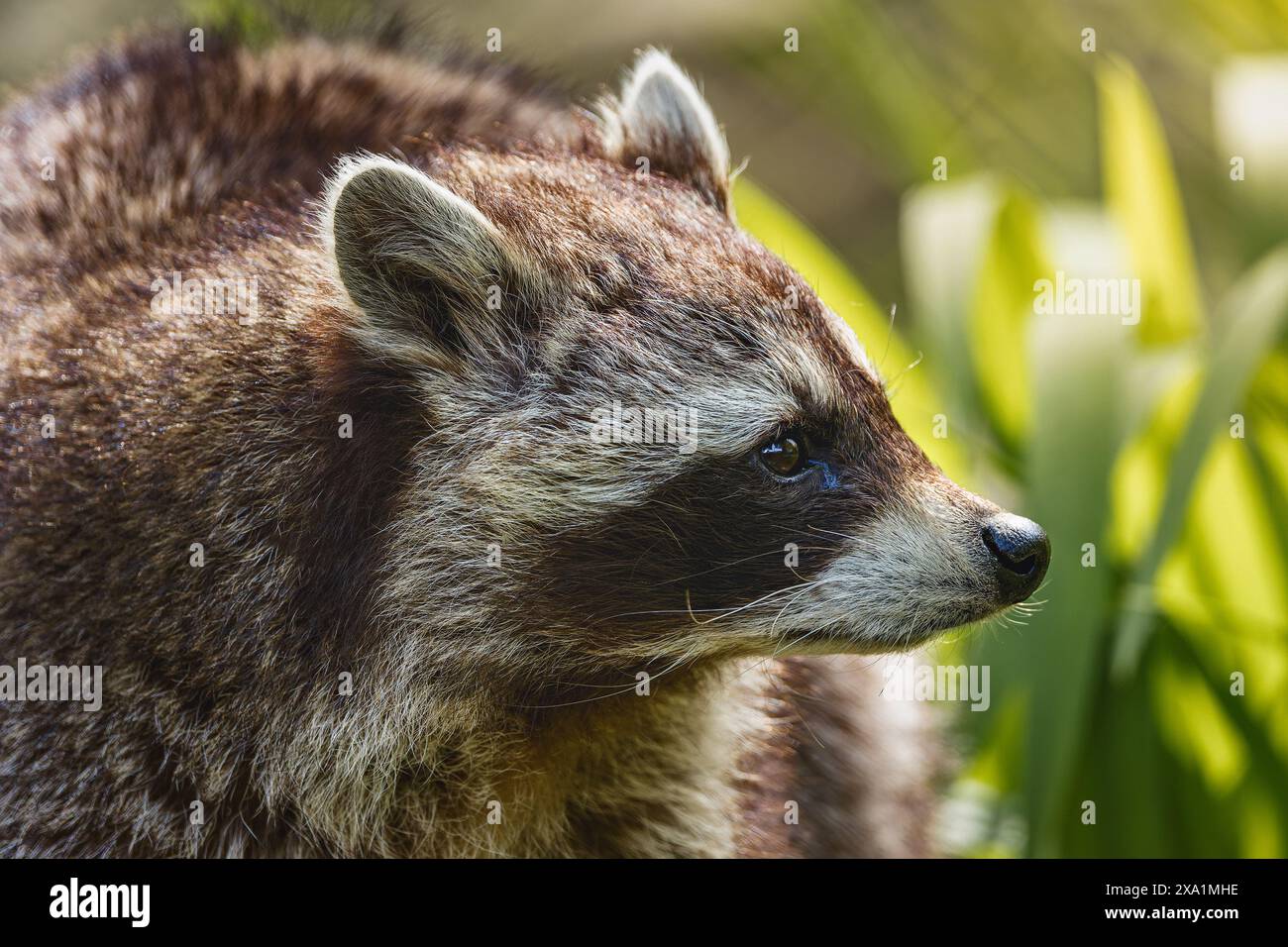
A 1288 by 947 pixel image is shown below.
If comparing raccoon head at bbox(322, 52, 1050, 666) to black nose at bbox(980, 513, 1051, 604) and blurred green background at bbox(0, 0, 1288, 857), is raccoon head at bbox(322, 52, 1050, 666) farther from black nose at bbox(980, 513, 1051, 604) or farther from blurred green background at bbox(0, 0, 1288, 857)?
blurred green background at bbox(0, 0, 1288, 857)

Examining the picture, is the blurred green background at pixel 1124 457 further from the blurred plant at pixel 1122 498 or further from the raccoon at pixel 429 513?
the raccoon at pixel 429 513

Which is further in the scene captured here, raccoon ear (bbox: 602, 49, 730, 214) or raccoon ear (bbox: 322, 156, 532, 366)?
raccoon ear (bbox: 602, 49, 730, 214)

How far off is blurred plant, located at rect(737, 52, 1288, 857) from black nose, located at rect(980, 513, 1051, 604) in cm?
111

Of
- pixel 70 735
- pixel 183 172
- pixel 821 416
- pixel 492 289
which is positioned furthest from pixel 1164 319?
pixel 70 735

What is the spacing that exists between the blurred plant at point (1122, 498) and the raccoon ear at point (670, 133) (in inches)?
49.6

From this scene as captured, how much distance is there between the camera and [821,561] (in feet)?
8.52

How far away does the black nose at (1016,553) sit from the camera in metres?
2.52

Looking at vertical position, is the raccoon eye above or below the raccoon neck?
above

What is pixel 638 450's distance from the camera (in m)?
2.60

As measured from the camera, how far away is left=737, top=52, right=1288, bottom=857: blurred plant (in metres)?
3.69

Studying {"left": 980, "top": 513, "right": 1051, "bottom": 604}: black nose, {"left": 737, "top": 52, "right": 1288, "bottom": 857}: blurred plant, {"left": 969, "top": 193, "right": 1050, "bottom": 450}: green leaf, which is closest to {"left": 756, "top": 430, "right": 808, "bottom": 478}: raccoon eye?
{"left": 980, "top": 513, "right": 1051, "bottom": 604}: black nose

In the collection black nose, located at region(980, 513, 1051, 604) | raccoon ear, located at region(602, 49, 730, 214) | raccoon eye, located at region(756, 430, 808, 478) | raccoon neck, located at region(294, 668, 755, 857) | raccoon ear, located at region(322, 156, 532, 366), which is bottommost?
raccoon neck, located at region(294, 668, 755, 857)

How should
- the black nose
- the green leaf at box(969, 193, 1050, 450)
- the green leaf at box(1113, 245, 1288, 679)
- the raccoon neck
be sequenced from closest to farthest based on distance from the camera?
the black nose → the raccoon neck → the green leaf at box(1113, 245, 1288, 679) → the green leaf at box(969, 193, 1050, 450)
